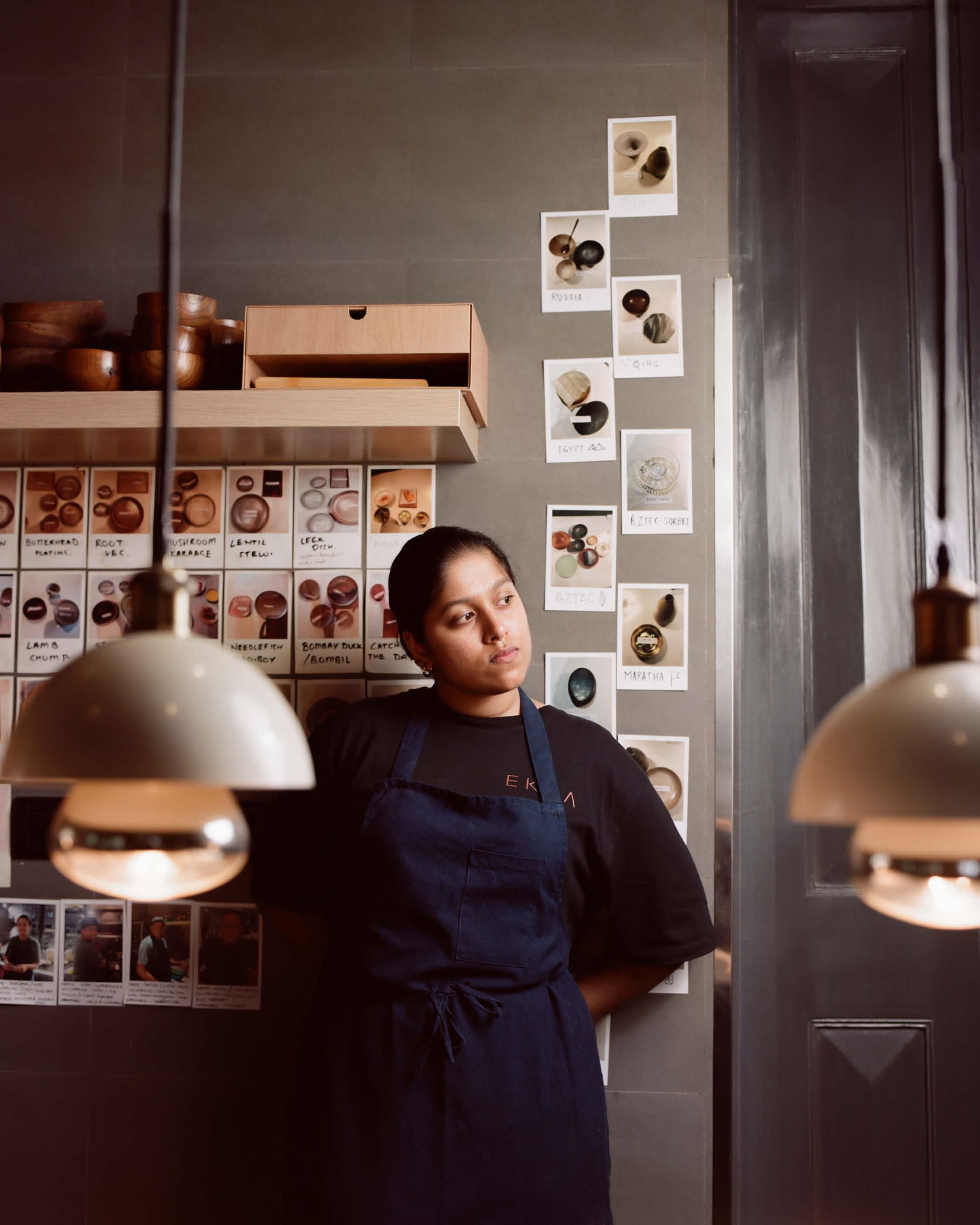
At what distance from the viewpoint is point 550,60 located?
2037mm

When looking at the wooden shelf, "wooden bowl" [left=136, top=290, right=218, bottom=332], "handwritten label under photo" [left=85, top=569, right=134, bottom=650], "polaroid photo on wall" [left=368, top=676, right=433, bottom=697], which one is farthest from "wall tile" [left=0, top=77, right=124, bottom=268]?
"polaroid photo on wall" [left=368, top=676, right=433, bottom=697]

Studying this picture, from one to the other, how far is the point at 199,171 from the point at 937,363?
62.9 inches

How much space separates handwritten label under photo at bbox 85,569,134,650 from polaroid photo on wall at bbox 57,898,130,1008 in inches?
21.1

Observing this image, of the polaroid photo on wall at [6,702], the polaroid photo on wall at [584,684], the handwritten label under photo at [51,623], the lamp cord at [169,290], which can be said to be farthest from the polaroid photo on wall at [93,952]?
the lamp cord at [169,290]

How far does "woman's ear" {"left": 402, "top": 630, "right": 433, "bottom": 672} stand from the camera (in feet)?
5.82

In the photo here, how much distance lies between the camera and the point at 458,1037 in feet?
5.04

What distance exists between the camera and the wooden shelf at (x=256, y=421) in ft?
5.70

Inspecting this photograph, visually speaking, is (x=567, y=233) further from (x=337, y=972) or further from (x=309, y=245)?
(x=337, y=972)

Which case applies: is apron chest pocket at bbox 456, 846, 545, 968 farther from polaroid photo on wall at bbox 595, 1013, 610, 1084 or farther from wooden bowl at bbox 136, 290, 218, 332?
wooden bowl at bbox 136, 290, 218, 332

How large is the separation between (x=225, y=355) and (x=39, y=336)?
371 mm

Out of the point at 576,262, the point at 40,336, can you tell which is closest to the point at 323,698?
the point at 40,336

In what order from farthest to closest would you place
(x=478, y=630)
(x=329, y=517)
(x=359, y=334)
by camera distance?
(x=329, y=517), (x=359, y=334), (x=478, y=630)

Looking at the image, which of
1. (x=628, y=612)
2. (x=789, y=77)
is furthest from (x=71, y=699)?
(x=789, y=77)

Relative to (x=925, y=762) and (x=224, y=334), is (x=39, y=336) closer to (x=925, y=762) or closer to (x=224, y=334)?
(x=224, y=334)
